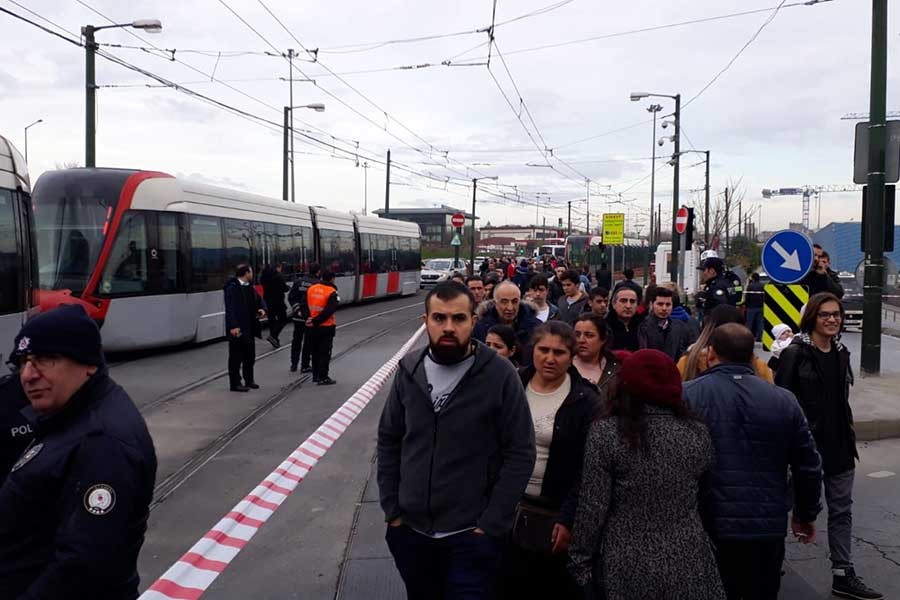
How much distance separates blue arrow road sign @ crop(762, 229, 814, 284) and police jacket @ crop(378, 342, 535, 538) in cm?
699

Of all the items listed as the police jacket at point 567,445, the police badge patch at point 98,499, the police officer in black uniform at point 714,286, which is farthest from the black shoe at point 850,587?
the police officer in black uniform at point 714,286

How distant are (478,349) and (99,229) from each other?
1235cm

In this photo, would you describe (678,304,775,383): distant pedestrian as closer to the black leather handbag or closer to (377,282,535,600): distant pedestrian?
the black leather handbag

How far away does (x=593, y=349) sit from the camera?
530 cm

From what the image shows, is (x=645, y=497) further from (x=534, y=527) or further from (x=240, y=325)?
(x=240, y=325)

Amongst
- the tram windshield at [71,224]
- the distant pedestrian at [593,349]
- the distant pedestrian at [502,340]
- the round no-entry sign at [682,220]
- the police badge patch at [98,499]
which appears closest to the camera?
the police badge patch at [98,499]

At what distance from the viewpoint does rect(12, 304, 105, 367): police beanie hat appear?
8.48 feet

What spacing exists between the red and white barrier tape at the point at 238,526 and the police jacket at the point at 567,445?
6.06 feet

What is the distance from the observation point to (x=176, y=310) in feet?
52.0

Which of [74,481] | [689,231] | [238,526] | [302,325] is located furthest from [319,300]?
[689,231]

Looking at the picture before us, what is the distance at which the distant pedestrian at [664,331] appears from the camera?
7512 millimetres

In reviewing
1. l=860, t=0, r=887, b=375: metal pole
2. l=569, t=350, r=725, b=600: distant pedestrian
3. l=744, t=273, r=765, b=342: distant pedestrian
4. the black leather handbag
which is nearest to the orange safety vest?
l=860, t=0, r=887, b=375: metal pole

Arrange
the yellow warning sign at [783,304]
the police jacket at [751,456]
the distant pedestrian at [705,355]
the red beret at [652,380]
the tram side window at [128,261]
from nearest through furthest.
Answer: the red beret at [652,380] < the police jacket at [751,456] < the distant pedestrian at [705,355] < the yellow warning sign at [783,304] < the tram side window at [128,261]

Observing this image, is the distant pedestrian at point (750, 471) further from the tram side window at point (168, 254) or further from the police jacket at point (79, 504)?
the tram side window at point (168, 254)
